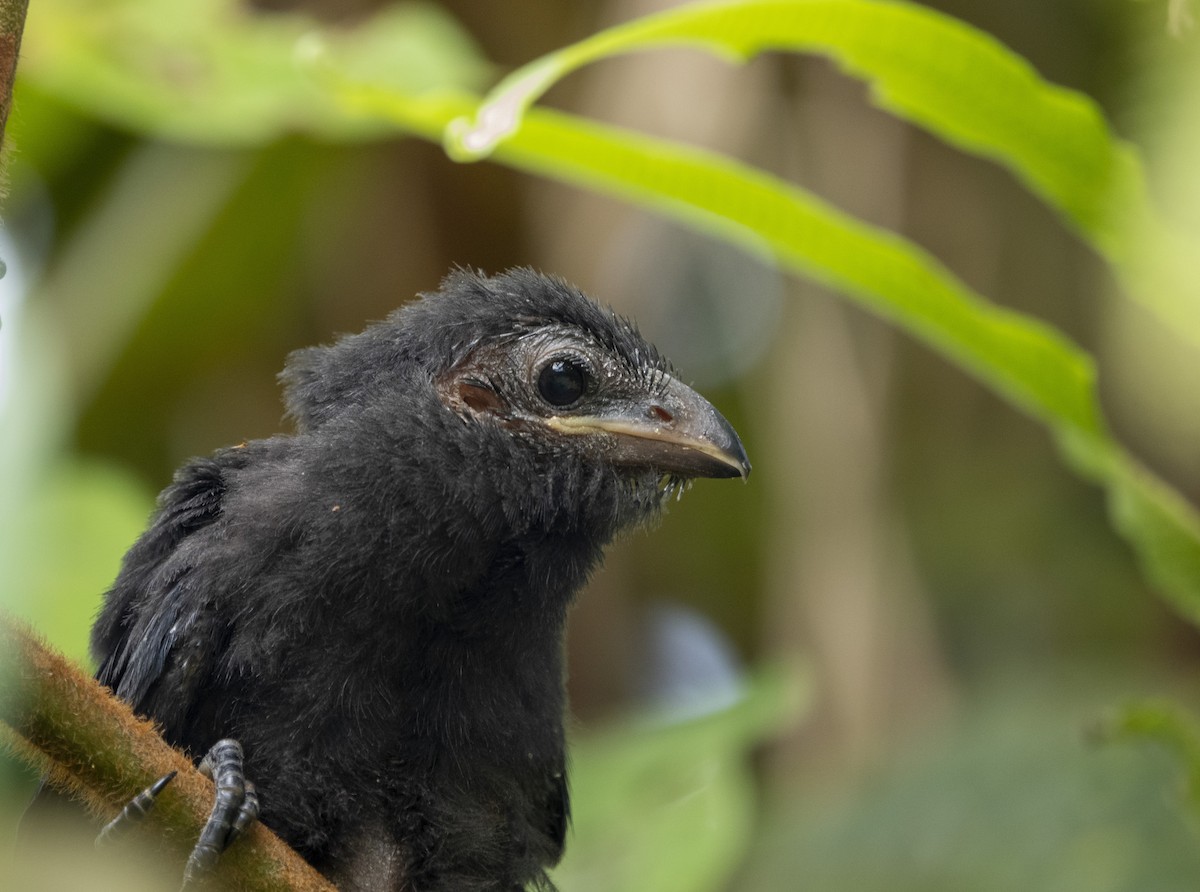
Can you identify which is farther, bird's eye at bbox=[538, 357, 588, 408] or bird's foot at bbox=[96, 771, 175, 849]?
bird's eye at bbox=[538, 357, 588, 408]

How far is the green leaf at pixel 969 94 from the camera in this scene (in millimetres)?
2805

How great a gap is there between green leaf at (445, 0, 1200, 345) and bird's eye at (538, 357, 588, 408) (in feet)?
1.64

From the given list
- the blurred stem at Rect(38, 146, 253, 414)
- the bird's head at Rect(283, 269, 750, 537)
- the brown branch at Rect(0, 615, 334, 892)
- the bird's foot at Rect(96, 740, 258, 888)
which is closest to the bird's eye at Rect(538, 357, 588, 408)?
the bird's head at Rect(283, 269, 750, 537)

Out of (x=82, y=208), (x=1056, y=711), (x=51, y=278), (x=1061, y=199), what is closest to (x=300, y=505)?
(x=1061, y=199)

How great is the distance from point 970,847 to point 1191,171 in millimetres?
3583

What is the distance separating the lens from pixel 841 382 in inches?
229

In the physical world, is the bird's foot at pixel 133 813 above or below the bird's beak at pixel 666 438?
below

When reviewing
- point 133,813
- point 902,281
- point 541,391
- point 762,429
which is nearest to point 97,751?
point 133,813

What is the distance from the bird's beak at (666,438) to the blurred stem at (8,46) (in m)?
1.50

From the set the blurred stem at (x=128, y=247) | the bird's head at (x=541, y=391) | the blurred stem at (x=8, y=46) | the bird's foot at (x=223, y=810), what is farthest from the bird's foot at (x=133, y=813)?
the blurred stem at (x=128, y=247)

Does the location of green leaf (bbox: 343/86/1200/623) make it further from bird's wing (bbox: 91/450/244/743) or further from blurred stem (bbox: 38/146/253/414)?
blurred stem (bbox: 38/146/253/414)

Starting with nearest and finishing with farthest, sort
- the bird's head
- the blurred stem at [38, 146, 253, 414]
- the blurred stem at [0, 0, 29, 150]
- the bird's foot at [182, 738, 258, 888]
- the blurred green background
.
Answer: the blurred stem at [0, 0, 29, 150], the bird's foot at [182, 738, 258, 888], the bird's head, the blurred green background, the blurred stem at [38, 146, 253, 414]

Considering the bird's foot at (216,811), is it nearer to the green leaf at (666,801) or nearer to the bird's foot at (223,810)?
the bird's foot at (223,810)

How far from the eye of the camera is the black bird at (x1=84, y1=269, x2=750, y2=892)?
8.77 feet
